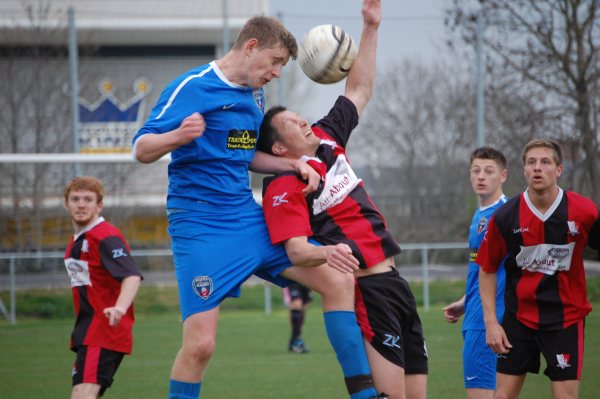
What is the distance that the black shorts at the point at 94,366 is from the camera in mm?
5125

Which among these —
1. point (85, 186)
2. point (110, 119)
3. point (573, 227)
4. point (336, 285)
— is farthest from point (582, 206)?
point (110, 119)

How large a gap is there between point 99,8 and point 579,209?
59.9ft

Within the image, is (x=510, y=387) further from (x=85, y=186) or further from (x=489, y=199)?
(x=85, y=186)

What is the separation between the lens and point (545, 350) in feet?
15.9

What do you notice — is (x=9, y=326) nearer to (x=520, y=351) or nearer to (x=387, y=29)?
(x=387, y=29)

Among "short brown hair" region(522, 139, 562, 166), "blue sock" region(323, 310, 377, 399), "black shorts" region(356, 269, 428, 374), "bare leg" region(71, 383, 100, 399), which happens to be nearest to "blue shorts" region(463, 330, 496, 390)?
"black shorts" region(356, 269, 428, 374)

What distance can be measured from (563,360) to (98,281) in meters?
2.88

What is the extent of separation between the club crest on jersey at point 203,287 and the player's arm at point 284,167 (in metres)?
0.65

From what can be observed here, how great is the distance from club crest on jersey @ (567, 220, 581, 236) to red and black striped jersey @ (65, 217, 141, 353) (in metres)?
2.64

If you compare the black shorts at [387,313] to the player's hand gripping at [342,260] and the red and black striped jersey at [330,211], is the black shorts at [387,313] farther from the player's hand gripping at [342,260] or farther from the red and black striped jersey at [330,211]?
the player's hand gripping at [342,260]

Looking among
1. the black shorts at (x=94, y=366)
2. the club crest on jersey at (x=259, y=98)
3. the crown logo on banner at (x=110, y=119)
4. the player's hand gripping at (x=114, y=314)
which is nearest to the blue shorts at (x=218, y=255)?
the club crest on jersey at (x=259, y=98)

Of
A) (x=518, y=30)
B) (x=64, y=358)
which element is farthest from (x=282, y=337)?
(x=518, y=30)

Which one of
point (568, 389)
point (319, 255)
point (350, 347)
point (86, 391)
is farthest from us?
point (86, 391)

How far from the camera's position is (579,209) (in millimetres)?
4828
